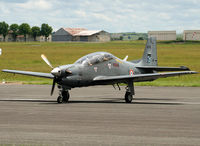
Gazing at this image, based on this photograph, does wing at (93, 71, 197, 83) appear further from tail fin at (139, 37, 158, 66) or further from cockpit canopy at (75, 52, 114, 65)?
tail fin at (139, 37, 158, 66)

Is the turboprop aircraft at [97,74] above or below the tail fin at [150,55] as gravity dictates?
below

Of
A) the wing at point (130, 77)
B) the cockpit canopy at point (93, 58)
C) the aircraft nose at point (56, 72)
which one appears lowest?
the wing at point (130, 77)

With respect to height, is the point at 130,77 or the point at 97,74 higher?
the point at 97,74

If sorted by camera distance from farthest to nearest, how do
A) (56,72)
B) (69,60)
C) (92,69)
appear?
(69,60) < (92,69) < (56,72)

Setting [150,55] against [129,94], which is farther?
[150,55]

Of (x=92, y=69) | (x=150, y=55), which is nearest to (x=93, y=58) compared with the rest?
(x=92, y=69)

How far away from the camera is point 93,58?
76.0 feet

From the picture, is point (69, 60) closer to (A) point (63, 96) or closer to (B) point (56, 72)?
(A) point (63, 96)

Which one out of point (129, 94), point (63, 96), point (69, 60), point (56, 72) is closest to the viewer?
point (56, 72)

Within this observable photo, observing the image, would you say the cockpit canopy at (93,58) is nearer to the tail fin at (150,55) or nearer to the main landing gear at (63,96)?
the main landing gear at (63,96)

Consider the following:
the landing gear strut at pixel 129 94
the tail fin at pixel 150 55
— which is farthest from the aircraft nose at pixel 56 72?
the tail fin at pixel 150 55

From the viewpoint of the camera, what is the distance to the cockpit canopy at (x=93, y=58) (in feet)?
74.8

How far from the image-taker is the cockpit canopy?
22809mm

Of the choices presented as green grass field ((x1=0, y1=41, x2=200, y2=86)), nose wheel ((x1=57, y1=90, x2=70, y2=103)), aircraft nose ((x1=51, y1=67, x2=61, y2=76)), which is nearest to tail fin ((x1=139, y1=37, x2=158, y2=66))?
nose wheel ((x1=57, y1=90, x2=70, y2=103))
